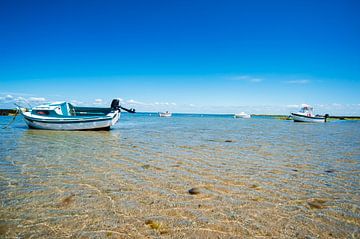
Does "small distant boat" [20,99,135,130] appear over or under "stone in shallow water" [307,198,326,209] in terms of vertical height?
over

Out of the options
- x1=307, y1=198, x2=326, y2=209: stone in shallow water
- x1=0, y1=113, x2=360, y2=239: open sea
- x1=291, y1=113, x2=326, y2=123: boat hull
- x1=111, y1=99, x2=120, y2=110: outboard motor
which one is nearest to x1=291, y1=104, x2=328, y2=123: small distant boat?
x1=291, y1=113, x2=326, y2=123: boat hull

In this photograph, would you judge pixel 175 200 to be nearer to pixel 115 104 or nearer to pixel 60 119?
pixel 60 119

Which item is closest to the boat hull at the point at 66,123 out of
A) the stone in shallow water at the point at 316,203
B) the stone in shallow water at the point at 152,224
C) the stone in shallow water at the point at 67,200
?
the stone in shallow water at the point at 67,200

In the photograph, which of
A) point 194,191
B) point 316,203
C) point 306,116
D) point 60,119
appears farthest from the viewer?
point 306,116

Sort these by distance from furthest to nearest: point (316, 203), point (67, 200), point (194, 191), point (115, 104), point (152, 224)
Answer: point (115, 104)
point (194, 191)
point (316, 203)
point (67, 200)
point (152, 224)

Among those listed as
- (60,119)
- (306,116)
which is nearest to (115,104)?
(60,119)

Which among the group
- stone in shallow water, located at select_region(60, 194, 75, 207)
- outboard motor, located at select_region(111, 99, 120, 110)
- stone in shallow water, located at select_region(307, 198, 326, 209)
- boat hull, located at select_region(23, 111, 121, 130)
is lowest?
stone in shallow water, located at select_region(60, 194, 75, 207)

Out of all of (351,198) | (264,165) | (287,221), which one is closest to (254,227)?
(287,221)

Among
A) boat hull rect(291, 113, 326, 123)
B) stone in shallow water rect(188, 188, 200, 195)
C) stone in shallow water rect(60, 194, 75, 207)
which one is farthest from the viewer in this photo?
boat hull rect(291, 113, 326, 123)

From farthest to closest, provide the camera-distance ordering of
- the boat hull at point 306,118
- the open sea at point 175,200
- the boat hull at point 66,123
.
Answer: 1. the boat hull at point 306,118
2. the boat hull at point 66,123
3. the open sea at point 175,200

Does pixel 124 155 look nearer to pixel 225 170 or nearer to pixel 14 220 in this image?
pixel 225 170

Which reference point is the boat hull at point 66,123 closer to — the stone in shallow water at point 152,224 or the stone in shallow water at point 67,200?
the stone in shallow water at point 67,200

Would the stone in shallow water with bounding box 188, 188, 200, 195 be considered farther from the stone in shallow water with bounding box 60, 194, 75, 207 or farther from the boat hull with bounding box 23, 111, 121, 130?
the boat hull with bounding box 23, 111, 121, 130

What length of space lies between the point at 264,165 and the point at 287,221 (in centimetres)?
490
